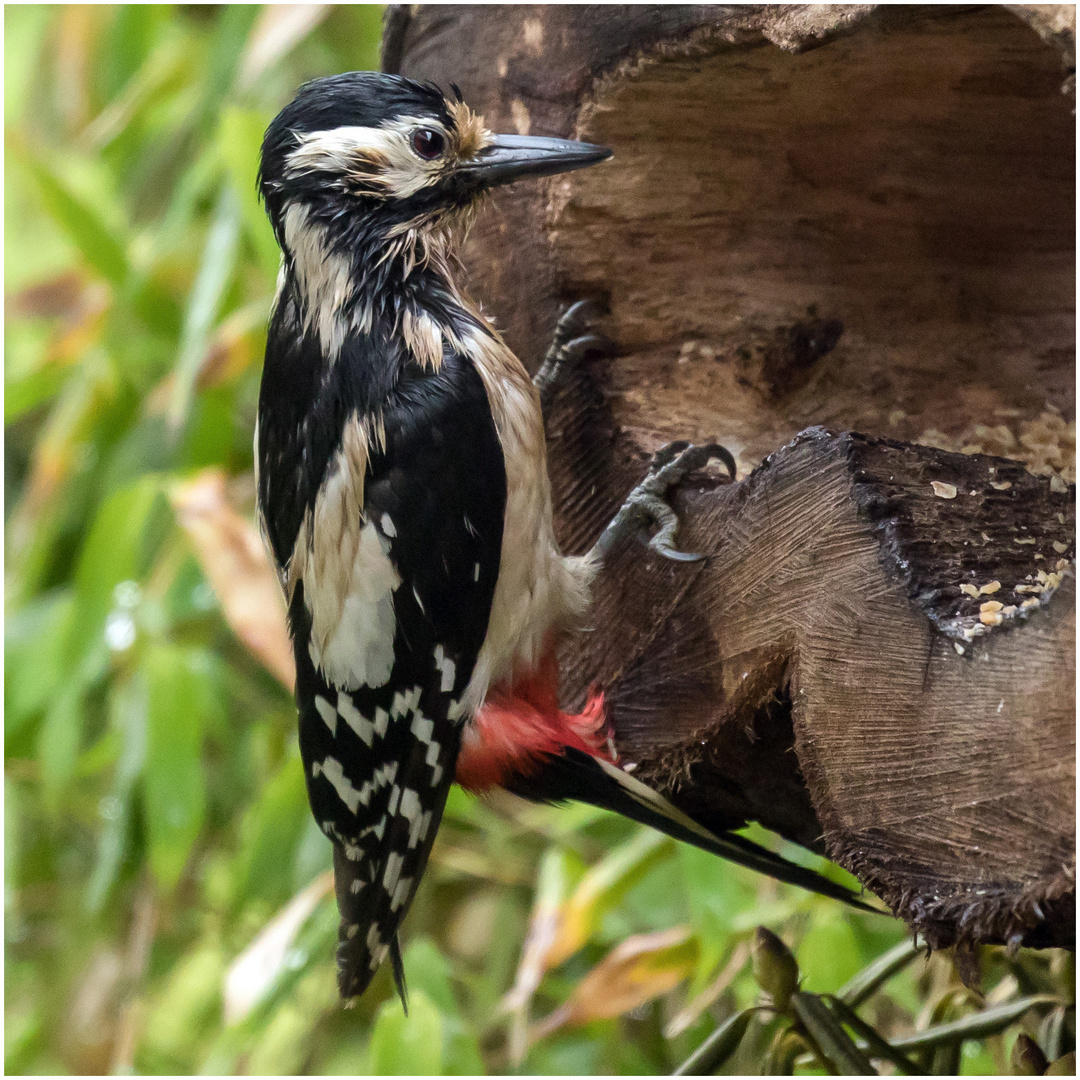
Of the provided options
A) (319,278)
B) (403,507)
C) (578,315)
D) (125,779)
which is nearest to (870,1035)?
(403,507)

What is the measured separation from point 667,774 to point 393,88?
738 mm

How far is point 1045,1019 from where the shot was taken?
48.0 inches

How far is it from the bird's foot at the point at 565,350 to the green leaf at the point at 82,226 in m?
1.01

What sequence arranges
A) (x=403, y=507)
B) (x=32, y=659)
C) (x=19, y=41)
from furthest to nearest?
1. (x=19, y=41)
2. (x=32, y=659)
3. (x=403, y=507)

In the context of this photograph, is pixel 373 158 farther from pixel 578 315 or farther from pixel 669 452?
pixel 669 452

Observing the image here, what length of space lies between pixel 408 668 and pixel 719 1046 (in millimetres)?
477

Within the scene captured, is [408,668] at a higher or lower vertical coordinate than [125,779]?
higher

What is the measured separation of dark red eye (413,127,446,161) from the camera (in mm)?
1248

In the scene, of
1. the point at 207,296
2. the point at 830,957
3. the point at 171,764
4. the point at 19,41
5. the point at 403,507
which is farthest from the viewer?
the point at 19,41

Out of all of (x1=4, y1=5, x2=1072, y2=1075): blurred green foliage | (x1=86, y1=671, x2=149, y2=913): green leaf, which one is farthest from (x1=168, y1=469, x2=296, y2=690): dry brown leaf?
(x1=86, y1=671, x2=149, y2=913): green leaf

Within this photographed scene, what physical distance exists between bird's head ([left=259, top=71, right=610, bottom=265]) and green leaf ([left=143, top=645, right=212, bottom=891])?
0.72 meters

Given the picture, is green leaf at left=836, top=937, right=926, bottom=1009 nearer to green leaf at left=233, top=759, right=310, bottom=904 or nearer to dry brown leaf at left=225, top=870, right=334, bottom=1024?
dry brown leaf at left=225, top=870, right=334, bottom=1024

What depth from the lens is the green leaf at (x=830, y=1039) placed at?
1080 mm

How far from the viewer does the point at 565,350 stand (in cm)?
135
